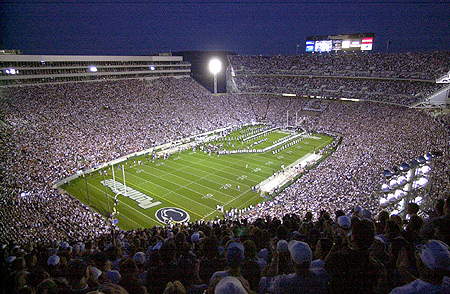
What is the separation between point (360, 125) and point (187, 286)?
135 feet

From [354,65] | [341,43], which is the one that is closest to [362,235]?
[354,65]

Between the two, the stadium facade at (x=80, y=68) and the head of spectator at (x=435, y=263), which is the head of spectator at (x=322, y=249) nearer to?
the head of spectator at (x=435, y=263)

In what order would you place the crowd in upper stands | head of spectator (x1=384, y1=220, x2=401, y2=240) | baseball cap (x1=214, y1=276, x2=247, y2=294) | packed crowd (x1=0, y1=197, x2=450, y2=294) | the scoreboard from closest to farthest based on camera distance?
baseball cap (x1=214, y1=276, x2=247, y2=294)
packed crowd (x1=0, y1=197, x2=450, y2=294)
head of spectator (x1=384, y1=220, x2=401, y2=240)
the crowd in upper stands
the scoreboard

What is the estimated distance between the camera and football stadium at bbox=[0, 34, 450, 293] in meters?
3.36

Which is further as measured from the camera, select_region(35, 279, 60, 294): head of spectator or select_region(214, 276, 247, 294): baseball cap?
select_region(35, 279, 60, 294): head of spectator

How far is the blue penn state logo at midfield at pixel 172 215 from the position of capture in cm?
1847

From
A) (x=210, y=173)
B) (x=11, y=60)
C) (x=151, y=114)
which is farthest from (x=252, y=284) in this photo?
(x=11, y=60)

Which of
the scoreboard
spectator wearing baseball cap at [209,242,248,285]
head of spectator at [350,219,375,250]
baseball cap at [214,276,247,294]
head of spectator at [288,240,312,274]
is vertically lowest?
spectator wearing baseball cap at [209,242,248,285]

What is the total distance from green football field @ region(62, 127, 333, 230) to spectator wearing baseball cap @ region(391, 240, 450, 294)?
681 inches

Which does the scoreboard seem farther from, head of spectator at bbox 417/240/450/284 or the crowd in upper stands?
head of spectator at bbox 417/240/450/284

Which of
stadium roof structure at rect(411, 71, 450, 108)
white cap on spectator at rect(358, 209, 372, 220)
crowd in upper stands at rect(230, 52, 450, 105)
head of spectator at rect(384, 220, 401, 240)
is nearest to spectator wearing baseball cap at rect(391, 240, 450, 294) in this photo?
head of spectator at rect(384, 220, 401, 240)

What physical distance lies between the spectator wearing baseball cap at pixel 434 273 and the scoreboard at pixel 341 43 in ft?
191

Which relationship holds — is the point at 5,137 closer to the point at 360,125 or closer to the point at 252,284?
the point at 252,284

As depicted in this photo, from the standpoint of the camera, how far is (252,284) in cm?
322
